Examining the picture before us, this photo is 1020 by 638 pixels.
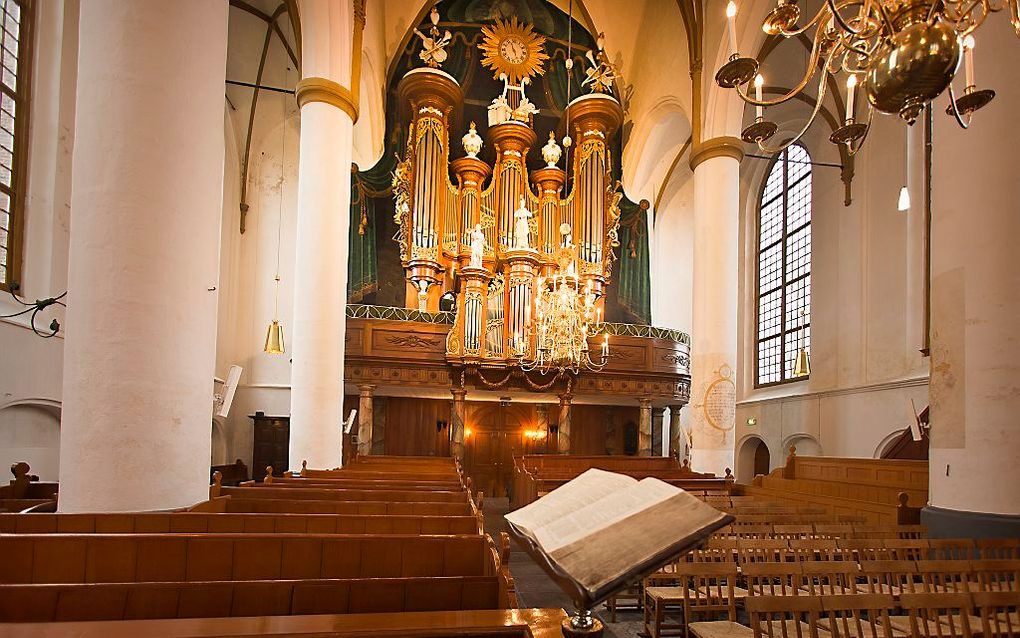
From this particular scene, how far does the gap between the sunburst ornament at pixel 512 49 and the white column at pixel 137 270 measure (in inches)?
442

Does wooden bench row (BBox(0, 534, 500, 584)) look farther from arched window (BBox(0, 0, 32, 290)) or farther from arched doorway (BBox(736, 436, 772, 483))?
arched doorway (BBox(736, 436, 772, 483))

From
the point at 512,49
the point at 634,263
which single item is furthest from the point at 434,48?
the point at 634,263

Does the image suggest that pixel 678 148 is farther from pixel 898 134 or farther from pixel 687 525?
pixel 687 525

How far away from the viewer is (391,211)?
1452 cm

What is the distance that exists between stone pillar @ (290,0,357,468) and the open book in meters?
6.80

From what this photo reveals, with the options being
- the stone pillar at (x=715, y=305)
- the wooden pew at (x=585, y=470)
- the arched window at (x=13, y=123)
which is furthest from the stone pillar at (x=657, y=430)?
the arched window at (x=13, y=123)

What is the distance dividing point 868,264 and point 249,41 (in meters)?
12.7

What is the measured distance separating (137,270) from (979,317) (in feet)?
18.9

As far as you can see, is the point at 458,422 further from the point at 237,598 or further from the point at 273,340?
the point at 237,598

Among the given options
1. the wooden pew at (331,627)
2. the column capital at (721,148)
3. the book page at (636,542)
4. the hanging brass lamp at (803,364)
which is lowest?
the wooden pew at (331,627)

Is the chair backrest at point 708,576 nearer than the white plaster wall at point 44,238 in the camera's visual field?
Yes

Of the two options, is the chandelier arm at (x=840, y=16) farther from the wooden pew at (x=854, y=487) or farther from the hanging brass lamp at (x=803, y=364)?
the hanging brass lamp at (x=803, y=364)

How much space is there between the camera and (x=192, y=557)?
8.41ft

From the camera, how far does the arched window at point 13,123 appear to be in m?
7.11
